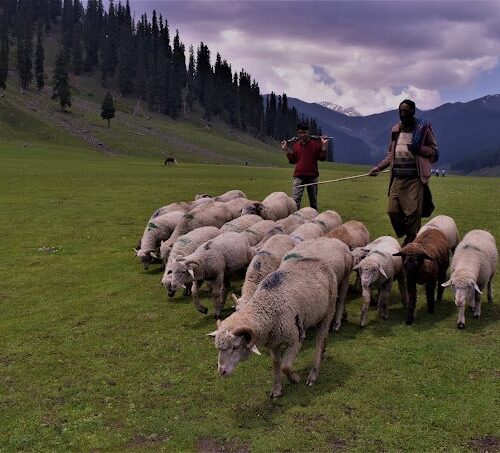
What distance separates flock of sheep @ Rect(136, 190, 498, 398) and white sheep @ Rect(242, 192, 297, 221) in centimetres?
55

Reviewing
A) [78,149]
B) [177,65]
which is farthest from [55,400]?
[177,65]

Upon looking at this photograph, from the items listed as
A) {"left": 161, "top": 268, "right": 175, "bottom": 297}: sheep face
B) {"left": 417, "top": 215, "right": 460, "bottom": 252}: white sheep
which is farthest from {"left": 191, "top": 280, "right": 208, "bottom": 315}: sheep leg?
{"left": 417, "top": 215, "right": 460, "bottom": 252}: white sheep

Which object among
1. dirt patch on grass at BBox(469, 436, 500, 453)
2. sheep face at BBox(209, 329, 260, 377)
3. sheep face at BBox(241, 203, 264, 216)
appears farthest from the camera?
sheep face at BBox(241, 203, 264, 216)

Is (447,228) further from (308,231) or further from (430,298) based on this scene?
(308,231)

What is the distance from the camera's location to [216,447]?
633 cm

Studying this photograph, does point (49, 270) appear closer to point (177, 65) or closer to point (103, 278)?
point (103, 278)

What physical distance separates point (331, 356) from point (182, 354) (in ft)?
9.23

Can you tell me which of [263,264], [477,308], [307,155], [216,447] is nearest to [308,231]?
[263,264]

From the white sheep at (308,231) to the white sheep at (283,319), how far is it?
4042mm

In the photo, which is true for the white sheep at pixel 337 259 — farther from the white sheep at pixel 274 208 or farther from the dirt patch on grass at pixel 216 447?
the white sheep at pixel 274 208

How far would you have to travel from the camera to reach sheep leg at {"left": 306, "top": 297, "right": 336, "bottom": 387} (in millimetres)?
7820

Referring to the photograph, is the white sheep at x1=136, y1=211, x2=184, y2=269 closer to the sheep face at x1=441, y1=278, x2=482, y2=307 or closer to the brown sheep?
the brown sheep

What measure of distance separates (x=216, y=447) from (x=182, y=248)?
7350 millimetres

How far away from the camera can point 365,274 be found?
10.6 m
